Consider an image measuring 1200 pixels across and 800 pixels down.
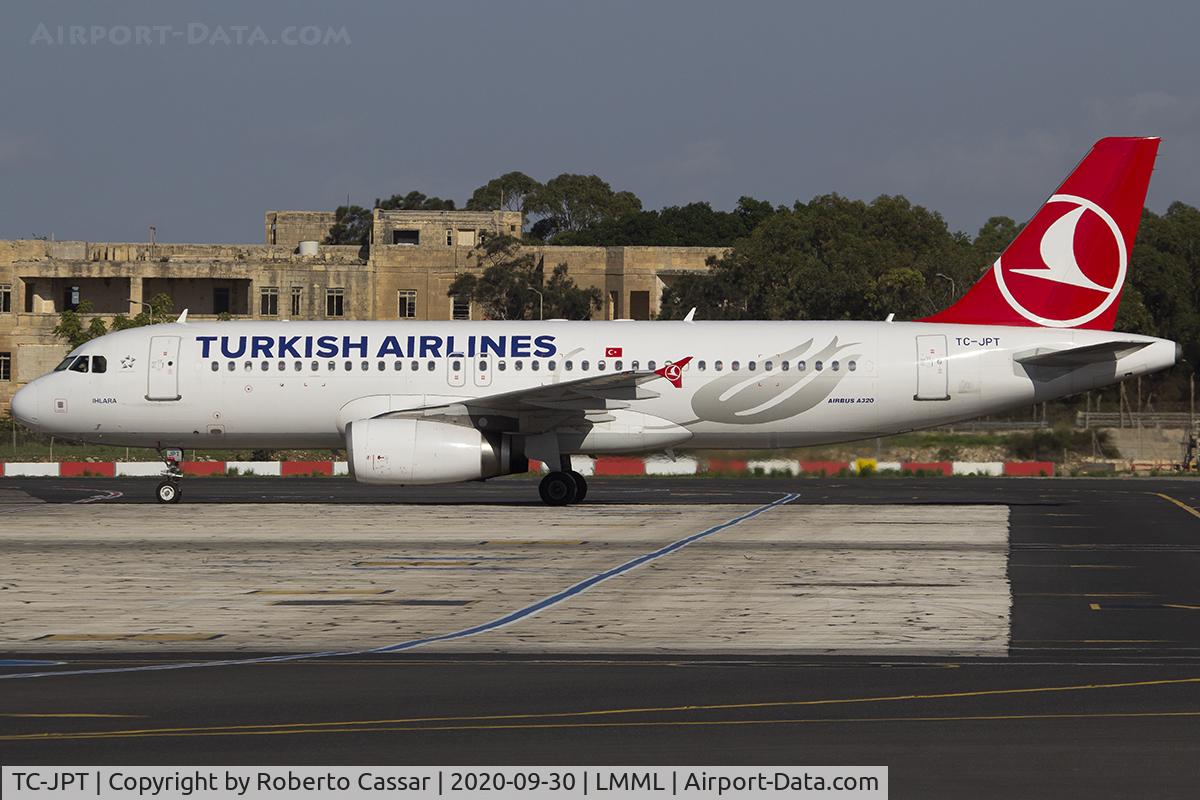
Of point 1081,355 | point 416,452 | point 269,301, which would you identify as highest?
point 269,301

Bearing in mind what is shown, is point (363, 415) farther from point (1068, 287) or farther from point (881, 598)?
point (881, 598)

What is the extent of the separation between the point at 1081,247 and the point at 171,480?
2100 cm

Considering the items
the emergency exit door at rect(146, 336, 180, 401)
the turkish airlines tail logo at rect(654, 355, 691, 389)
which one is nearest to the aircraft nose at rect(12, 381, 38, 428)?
the emergency exit door at rect(146, 336, 180, 401)

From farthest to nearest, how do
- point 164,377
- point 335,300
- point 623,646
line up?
point 335,300
point 164,377
point 623,646

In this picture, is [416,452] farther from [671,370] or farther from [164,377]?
[164,377]

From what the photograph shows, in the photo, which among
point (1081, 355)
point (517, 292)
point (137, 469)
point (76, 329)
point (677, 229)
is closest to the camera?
point (1081, 355)

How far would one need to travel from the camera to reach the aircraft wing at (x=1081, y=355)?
34062mm

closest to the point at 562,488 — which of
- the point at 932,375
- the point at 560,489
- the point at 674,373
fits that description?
the point at 560,489

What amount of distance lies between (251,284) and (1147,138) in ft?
283

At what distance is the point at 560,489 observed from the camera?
117 feet

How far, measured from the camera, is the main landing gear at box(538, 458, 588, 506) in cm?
3572

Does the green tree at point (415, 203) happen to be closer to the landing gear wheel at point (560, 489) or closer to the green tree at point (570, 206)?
the green tree at point (570, 206)

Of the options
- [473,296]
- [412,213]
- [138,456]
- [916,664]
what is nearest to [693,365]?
[916,664]

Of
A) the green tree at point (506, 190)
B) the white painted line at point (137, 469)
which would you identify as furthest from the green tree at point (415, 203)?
the white painted line at point (137, 469)
